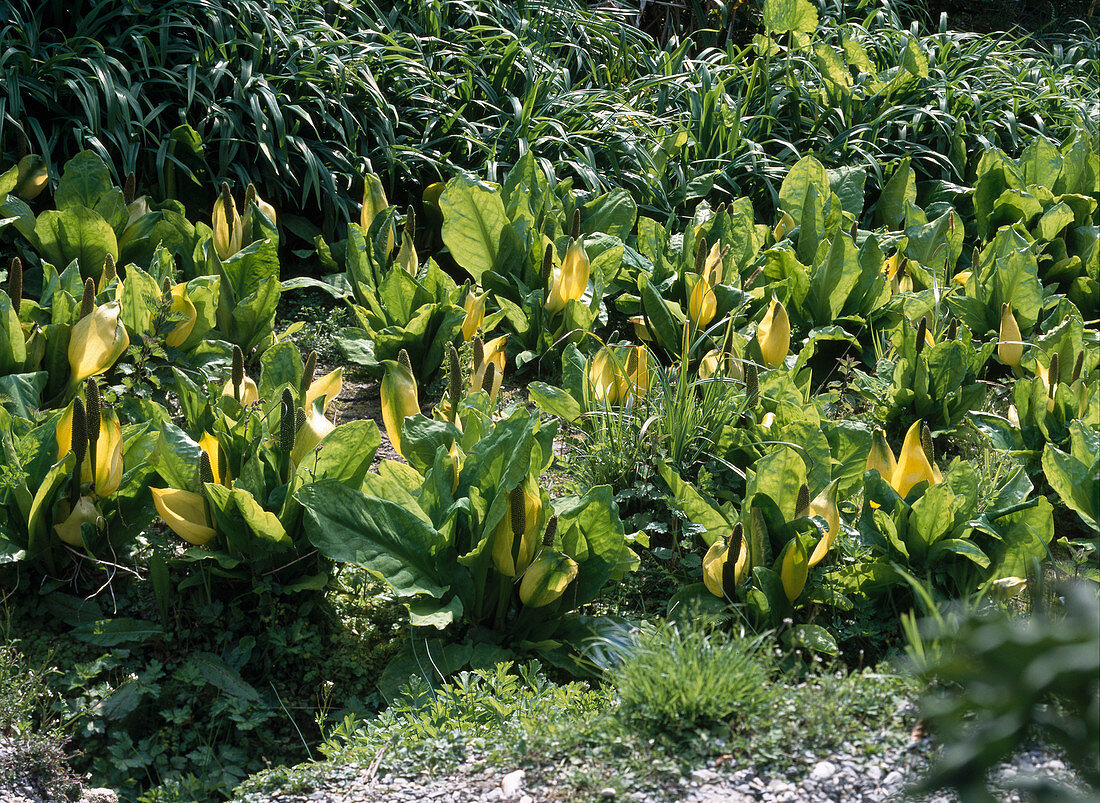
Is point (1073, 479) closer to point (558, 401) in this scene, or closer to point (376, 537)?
point (558, 401)

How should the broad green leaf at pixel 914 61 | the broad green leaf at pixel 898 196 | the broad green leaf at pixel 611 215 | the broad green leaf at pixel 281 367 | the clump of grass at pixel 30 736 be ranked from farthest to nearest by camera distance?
1. the broad green leaf at pixel 914 61
2. the broad green leaf at pixel 898 196
3. the broad green leaf at pixel 611 215
4. the broad green leaf at pixel 281 367
5. the clump of grass at pixel 30 736

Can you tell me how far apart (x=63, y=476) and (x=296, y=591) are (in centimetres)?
68

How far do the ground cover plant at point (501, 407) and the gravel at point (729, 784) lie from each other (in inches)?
2.4

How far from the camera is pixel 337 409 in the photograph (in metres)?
3.68

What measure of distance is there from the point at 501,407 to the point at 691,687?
191cm

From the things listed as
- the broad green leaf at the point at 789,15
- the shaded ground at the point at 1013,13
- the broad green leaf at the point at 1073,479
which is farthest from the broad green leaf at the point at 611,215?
the shaded ground at the point at 1013,13

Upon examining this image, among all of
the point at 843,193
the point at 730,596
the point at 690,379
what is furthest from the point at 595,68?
the point at 730,596

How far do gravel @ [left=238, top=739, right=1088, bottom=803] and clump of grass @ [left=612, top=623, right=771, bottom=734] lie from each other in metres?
0.12

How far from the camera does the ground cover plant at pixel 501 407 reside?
7.93 feet

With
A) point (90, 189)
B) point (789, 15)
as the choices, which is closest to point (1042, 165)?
point (789, 15)

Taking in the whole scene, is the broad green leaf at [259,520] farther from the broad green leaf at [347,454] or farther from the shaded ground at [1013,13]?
the shaded ground at [1013,13]

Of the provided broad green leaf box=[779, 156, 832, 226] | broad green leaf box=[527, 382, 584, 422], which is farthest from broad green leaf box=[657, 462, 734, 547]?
broad green leaf box=[779, 156, 832, 226]

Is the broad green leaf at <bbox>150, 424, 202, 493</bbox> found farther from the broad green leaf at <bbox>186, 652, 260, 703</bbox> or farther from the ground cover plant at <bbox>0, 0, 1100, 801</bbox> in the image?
the broad green leaf at <bbox>186, 652, 260, 703</bbox>

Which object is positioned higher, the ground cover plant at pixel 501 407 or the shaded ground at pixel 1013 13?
the shaded ground at pixel 1013 13
